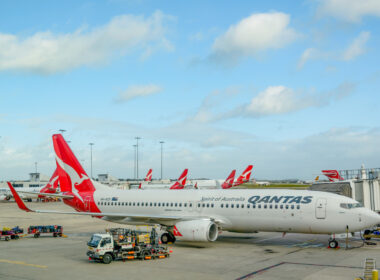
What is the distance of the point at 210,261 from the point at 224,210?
6392 mm

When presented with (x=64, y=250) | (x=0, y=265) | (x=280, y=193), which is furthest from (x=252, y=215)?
(x=0, y=265)

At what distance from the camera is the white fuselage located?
24469 mm

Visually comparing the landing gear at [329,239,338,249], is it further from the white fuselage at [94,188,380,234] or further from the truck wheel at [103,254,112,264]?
the truck wheel at [103,254,112,264]

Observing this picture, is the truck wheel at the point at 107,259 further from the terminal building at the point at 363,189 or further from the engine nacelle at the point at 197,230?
the terminal building at the point at 363,189

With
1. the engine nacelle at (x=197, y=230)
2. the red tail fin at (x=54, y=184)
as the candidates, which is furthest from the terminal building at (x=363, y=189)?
the red tail fin at (x=54, y=184)

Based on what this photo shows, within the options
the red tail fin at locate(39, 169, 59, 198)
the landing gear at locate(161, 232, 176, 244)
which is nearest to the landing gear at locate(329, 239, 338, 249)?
the landing gear at locate(161, 232, 176, 244)

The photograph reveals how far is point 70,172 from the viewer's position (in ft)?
112

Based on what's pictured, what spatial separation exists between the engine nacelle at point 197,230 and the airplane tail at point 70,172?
11.0 metres

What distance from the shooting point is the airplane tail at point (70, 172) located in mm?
34000

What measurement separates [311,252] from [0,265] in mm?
17410

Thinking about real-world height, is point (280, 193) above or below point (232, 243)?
above

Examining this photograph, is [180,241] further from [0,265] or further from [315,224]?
[0,265]

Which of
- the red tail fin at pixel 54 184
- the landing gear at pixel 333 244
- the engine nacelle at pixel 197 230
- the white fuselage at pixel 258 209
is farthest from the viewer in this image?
the red tail fin at pixel 54 184

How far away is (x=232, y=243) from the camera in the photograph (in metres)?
28.0
